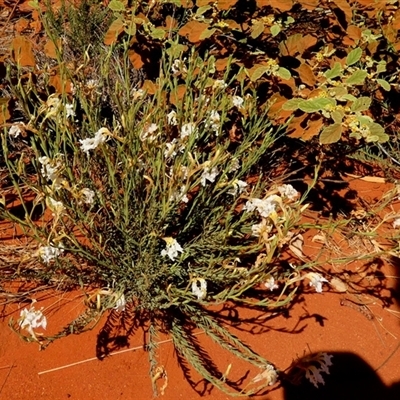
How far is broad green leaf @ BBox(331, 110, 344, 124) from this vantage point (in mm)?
1521

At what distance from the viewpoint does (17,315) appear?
1.79m

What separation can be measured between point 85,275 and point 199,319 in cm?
44

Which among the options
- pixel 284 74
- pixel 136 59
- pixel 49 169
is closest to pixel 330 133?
pixel 284 74

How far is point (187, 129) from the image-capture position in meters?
1.54

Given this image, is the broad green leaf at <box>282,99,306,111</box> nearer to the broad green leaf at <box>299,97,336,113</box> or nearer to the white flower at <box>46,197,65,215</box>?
the broad green leaf at <box>299,97,336,113</box>

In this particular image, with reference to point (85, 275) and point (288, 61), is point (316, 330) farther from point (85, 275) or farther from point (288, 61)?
point (288, 61)

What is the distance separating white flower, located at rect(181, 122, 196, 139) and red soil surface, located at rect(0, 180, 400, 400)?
73 centimetres

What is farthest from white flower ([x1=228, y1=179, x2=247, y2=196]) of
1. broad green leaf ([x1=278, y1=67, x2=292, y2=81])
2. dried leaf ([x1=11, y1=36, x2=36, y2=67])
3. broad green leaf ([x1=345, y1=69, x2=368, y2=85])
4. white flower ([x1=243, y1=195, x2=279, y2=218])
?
dried leaf ([x1=11, y1=36, x2=36, y2=67])

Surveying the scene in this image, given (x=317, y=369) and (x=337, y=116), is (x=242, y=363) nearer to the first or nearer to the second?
(x=317, y=369)

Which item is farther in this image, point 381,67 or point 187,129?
point 381,67

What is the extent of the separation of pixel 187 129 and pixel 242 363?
0.85m

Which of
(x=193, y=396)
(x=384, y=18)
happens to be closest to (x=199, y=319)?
(x=193, y=396)

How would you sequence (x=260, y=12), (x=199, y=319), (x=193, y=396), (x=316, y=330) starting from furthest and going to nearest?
1. (x=260, y=12)
2. (x=316, y=330)
3. (x=199, y=319)
4. (x=193, y=396)

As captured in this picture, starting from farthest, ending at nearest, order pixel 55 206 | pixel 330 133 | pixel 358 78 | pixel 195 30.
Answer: pixel 195 30, pixel 358 78, pixel 330 133, pixel 55 206
